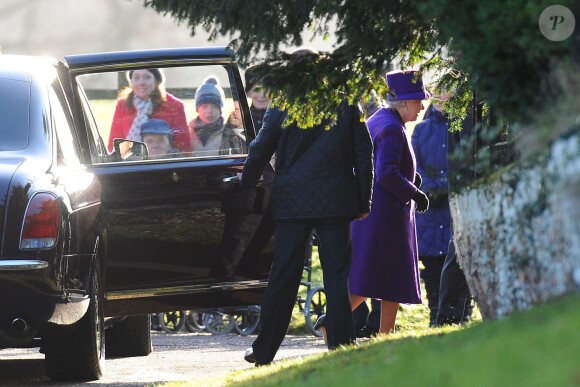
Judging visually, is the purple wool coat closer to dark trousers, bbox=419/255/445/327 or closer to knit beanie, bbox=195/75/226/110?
knit beanie, bbox=195/75/226/110

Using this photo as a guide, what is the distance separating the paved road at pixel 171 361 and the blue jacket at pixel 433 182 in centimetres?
127

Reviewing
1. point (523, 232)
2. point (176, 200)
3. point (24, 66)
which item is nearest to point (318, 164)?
point (176, 200)

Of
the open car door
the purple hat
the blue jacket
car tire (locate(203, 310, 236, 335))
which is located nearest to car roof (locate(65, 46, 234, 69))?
the open car door

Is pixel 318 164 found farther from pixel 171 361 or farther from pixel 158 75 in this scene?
pixel 171 361

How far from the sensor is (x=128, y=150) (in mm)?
8773

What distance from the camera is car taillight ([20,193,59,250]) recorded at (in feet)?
23.7

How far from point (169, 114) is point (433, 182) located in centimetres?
333

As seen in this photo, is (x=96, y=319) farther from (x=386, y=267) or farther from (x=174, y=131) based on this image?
(x=386, y=267)

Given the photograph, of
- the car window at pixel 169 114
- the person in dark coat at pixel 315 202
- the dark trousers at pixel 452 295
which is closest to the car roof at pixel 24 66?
the car window at pixel 169 114

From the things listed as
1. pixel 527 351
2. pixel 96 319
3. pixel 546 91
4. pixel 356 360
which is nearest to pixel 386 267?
pixel 96 319

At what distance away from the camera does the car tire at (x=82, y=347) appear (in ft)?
26.4

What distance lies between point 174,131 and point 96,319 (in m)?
1.38

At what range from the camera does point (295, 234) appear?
8109 mm

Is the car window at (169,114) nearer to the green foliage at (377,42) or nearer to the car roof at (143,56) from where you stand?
the car roof at (143,56)
